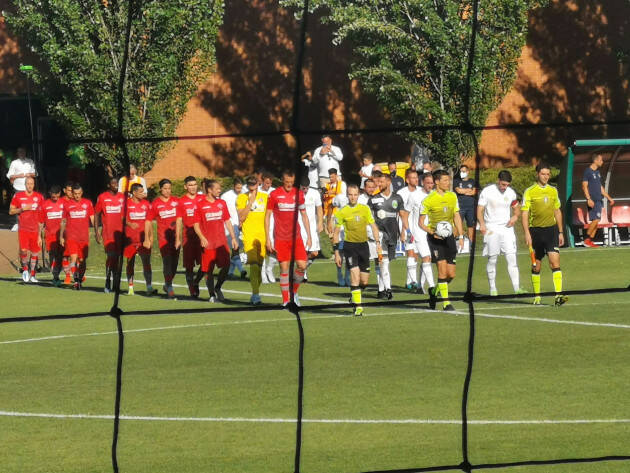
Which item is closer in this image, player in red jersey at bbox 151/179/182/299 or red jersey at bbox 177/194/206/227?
red jersey at bbox 177/194/206/227

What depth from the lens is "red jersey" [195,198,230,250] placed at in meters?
17.5

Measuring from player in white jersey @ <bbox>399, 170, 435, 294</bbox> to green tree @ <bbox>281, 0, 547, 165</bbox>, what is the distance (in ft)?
25.2

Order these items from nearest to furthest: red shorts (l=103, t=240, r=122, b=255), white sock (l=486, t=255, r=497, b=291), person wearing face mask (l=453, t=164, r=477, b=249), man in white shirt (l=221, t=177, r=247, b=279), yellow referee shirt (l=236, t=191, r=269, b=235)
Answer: white sock (l=486, t=255, r=497, b=291) → yellow referee shirt (l=236, t=191, r=269, b=235) → red shorts (l=103, t=240, r=122, b=255) → man in white shirt (l=221, t=177, r=247, b=279) → person wearing face mask (l=453, t=164, r=477, b=249)

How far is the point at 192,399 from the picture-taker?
33.6 ft

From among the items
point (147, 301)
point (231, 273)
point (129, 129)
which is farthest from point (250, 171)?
point (147, 301)

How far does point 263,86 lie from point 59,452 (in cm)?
2379

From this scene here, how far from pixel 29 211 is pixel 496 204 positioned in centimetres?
823

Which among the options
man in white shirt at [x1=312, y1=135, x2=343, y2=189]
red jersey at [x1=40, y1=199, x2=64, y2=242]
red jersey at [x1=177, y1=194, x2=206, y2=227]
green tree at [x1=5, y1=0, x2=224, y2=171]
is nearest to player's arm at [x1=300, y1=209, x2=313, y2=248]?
red jersey at [x1=177, y1=194, x2=206, y2=227]

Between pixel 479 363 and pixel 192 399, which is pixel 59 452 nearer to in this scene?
pixel 192 399

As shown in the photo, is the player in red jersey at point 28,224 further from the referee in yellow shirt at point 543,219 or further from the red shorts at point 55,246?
the referee in yellow shirt at point 543,219

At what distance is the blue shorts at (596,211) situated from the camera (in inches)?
922

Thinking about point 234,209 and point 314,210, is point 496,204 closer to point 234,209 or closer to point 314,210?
point 314,210

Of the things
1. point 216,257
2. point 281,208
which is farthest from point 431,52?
point 281,208

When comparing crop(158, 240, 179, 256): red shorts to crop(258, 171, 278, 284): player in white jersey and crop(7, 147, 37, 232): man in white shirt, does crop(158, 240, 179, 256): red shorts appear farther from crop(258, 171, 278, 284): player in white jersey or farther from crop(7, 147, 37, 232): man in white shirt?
crop(7, 147, 37, 232): man in white shirt
